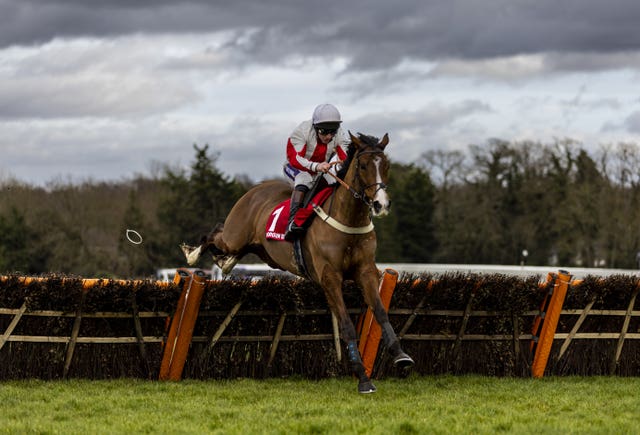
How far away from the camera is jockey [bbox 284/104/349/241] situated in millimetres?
9617

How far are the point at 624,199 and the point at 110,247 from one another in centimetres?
2581

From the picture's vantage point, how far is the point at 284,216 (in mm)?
10039

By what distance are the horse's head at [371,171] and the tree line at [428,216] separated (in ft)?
120

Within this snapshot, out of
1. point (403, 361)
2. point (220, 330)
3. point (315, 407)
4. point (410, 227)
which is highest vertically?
point (410, 227)

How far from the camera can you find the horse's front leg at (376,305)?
841 cm

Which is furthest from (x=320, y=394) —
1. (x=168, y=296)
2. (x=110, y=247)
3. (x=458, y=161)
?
(x=458, y=161)

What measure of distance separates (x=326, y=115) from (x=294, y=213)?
1.03m

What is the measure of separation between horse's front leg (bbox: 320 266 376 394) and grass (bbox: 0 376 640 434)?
164 millimetres

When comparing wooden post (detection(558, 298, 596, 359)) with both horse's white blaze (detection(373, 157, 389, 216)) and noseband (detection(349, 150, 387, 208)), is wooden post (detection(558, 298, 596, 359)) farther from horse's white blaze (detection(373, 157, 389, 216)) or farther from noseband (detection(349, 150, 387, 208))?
horse's white blaze (detection(373, 157, 389, 216))

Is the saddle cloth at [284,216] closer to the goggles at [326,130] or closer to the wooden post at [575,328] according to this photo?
the goggles at [326,130]

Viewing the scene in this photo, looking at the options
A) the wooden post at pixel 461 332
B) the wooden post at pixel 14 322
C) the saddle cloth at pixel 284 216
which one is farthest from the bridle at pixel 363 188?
the wooden post at pixel 14 322

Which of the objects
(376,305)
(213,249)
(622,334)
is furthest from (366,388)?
(622,334)

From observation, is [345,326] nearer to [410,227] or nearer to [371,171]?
[371,171]

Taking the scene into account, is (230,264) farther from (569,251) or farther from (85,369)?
(569,251)
